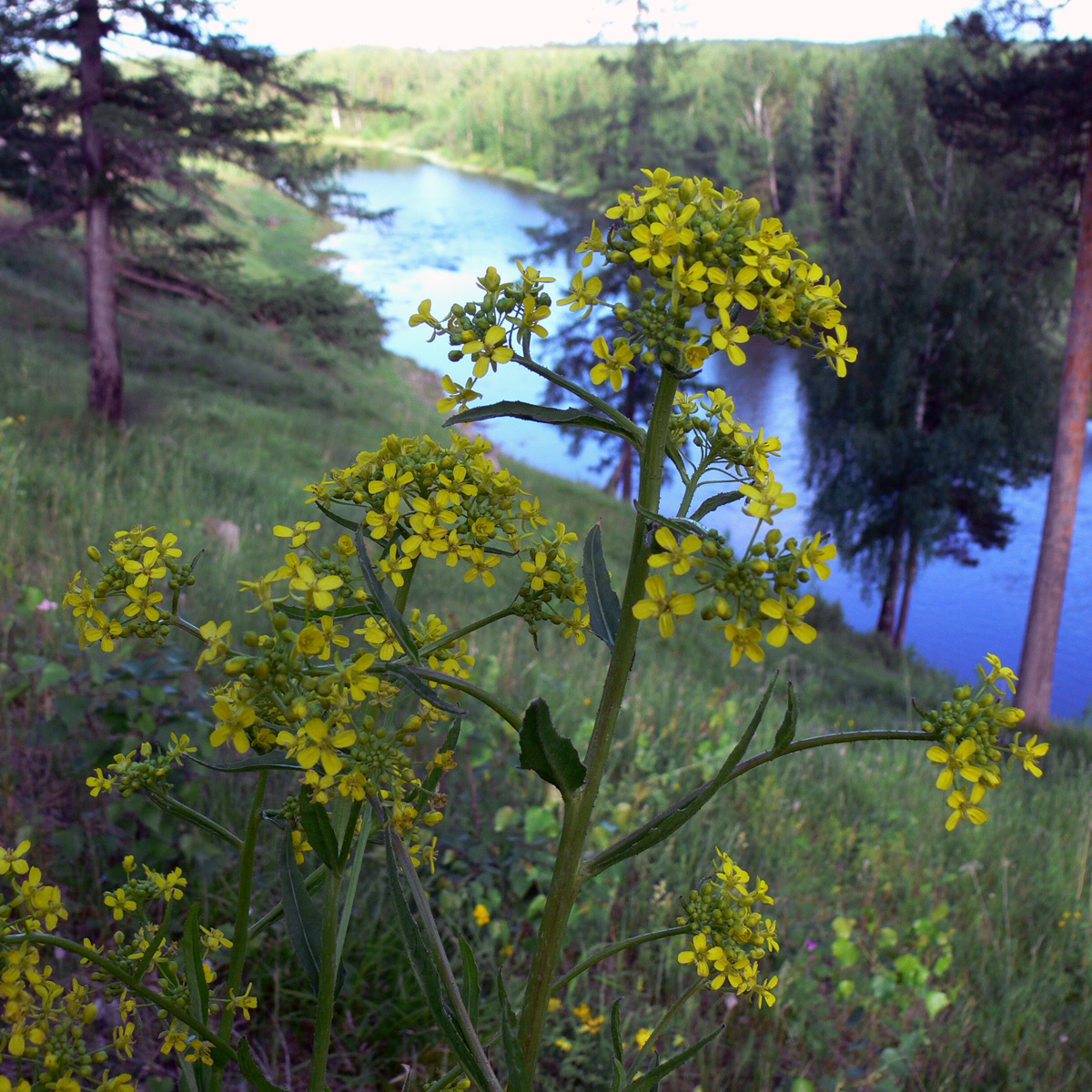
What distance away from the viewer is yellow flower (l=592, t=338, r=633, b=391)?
821mm

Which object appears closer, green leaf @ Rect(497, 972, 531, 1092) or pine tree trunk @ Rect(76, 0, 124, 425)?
green leaf @ Rect(497, 972, 531, 1092)

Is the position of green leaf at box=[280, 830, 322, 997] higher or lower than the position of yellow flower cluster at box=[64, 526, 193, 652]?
lower

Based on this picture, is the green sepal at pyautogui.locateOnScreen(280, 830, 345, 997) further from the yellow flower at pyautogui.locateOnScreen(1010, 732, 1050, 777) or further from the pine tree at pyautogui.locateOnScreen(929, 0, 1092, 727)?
the pine tree at pyautogui.locateOnScreen(929, 0, 1092, 727)

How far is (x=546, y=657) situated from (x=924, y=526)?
38.2ft

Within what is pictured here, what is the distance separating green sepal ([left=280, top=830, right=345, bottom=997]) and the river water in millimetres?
8332

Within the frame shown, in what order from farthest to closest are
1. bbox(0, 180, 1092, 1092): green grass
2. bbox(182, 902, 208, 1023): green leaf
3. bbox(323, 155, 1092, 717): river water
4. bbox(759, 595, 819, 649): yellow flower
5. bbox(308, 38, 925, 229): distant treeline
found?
bbox(308, 38, 925, 229): distant treeline
bbox(323, 155, 1092, 717): river water
bbox(0, 180, 1092, 1092): green grass
bbox(182, 902, 208, 1023): green leaf
bbox(759, 595, 819, 649): yellow flower

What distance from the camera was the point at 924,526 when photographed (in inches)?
561

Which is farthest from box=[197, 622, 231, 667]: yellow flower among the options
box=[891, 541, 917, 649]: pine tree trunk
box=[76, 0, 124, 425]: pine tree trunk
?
box=[891, 541, 917, 649]: pine tree trunk

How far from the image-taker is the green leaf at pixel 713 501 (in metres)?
0.87

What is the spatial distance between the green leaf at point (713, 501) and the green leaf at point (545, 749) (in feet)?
0.90

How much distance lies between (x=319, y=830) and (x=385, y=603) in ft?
0.83

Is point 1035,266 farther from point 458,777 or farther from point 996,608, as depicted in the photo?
point 458,777

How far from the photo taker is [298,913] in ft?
2.99

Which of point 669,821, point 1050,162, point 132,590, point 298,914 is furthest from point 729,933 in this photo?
point 1050,162
